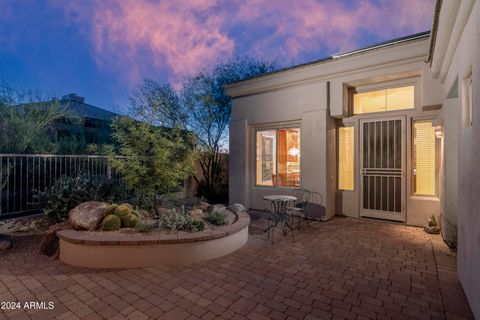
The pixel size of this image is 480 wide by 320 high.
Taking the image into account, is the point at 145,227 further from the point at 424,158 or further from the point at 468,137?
the point at 424,158

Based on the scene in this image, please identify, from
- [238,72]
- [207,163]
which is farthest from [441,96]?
[238,72]

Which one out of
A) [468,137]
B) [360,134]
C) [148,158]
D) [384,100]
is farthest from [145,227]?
[384,100]

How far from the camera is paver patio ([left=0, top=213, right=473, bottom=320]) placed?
264 centimetres

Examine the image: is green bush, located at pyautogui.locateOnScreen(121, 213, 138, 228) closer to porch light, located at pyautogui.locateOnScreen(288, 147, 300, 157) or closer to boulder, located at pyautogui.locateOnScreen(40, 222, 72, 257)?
boulder, located at pyautogui.locateOnScreen(40, 222, 72, 257)

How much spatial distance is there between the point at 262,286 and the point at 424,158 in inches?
208

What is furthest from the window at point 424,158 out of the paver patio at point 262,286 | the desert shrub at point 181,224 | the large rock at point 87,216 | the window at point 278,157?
the large rock at point 87,216

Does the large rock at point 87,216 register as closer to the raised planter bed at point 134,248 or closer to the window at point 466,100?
the raised planter bed at point 134,248

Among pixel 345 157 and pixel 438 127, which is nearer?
pixel 438 127

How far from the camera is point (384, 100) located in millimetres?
6496

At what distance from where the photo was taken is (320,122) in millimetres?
6637

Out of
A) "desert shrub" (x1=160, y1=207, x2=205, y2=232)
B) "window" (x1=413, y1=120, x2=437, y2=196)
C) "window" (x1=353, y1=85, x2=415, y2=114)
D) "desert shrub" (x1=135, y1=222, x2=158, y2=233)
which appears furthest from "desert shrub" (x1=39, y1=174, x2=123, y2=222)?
"window" (x1=413, y1=120, x2=437, y2=196)

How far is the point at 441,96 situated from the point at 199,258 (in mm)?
5799

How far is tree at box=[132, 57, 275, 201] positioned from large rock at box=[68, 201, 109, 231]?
5.57 m

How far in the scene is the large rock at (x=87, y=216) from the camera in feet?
13.8
